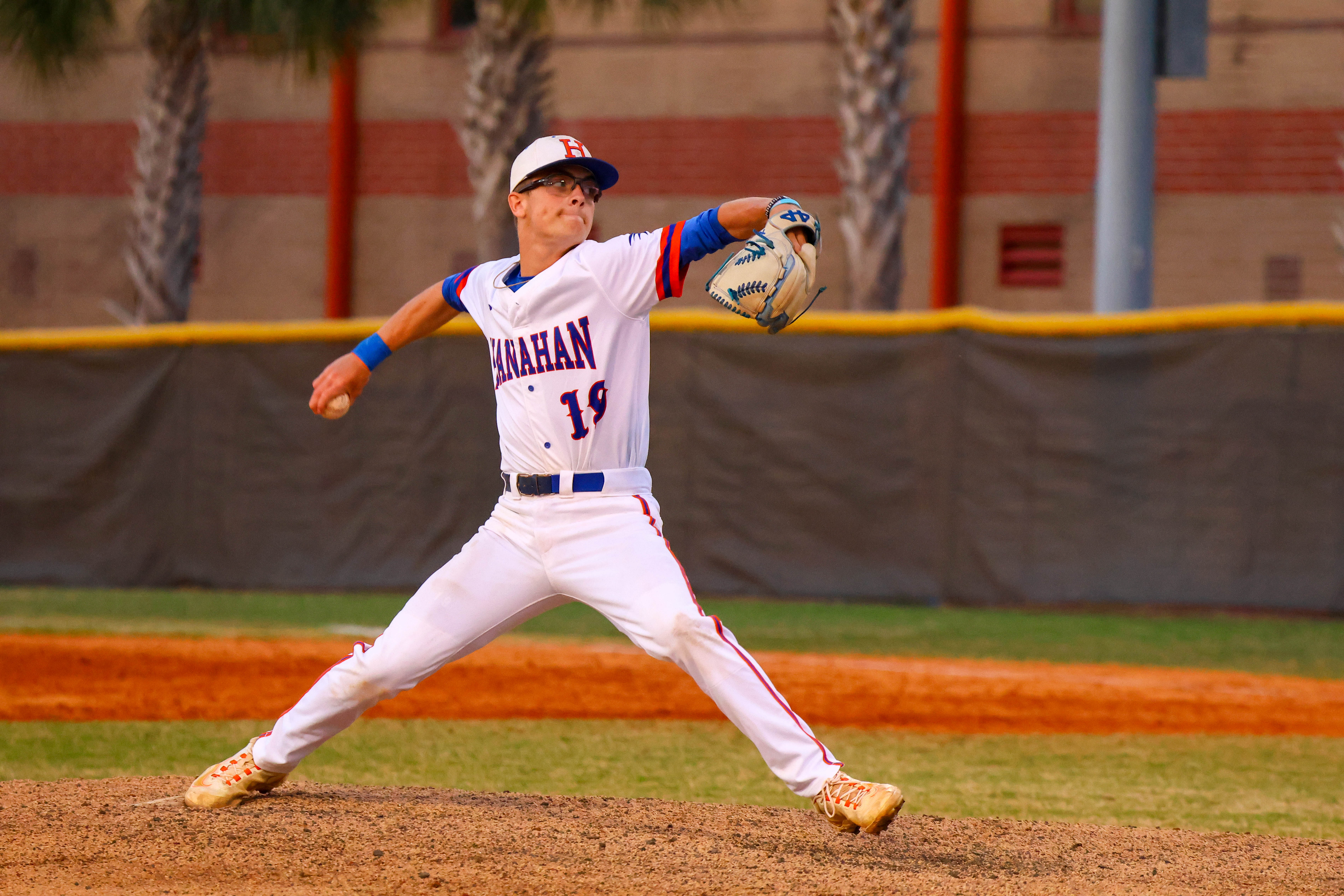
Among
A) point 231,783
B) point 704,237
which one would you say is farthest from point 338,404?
point 704,237

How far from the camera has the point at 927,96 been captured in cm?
1933

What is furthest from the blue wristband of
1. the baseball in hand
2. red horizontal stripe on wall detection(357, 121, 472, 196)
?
red horizontal stripe on wall detection(357, 121, 472, 196)

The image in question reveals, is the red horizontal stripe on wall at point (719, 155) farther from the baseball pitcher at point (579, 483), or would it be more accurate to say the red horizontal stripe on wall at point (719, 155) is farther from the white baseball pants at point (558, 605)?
the white baseball pants at point (558, 605)

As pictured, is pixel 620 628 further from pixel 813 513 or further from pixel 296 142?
pixel 296 142

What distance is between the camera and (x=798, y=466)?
11.0 meters

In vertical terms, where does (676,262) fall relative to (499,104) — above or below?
below

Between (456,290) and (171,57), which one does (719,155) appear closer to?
(171,57)

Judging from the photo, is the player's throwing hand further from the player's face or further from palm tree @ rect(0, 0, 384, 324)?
palm tree @ rect(0, 0, 384, 324)

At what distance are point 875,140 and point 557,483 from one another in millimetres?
11694

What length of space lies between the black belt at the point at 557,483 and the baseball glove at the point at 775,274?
0.60 m

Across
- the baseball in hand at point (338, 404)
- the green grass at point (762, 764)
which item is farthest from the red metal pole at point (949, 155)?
the baseball in hand at point (338, 404)

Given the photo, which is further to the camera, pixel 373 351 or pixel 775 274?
pixel 373 351

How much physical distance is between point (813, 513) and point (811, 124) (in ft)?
32.1

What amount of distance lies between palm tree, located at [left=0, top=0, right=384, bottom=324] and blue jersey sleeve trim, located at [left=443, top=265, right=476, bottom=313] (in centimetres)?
989
